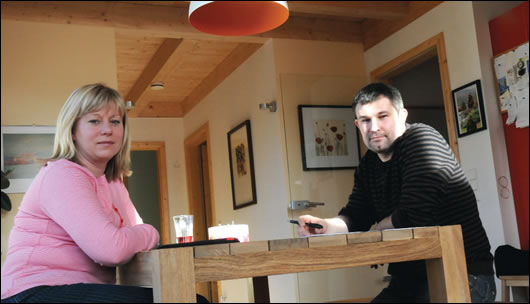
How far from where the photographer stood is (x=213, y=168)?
23.3 feet

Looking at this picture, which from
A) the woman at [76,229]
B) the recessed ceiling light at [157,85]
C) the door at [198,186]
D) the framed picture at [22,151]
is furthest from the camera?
the door at [198,186]

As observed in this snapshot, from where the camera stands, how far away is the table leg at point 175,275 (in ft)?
4.16

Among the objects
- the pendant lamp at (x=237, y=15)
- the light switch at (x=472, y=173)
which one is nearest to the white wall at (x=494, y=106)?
the light switch at (x=472, y=173)

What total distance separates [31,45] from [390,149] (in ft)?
10.9

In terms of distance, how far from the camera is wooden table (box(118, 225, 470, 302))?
1.28 metres

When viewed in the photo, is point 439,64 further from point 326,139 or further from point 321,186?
point 321,186

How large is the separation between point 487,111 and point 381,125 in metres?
2.33

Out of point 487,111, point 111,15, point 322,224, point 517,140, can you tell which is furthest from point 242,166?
point 322,224

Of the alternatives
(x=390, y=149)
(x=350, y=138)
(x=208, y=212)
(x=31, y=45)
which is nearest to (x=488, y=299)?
(x=390, y=149)

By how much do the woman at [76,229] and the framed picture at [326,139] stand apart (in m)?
3.50

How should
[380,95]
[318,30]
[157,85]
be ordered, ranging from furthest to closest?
[157,85] → [318,30] → [380,95]

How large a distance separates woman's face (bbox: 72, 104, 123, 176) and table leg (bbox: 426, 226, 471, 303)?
93 cm

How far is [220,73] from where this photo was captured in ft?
22.4

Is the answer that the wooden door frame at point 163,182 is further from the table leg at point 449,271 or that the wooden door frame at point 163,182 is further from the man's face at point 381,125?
the table leg at point 449,271
